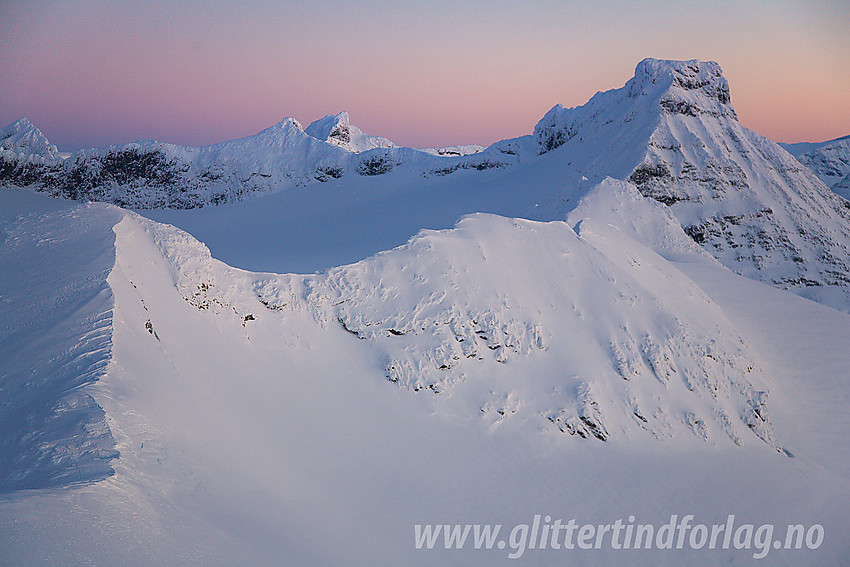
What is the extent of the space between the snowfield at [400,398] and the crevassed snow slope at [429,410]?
0.07 m

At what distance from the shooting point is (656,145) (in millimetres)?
50812

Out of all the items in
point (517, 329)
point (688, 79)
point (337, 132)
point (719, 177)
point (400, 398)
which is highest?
point (688, 79)

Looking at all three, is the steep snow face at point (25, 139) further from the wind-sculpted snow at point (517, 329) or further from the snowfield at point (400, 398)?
the wind-sculpted snow at point (517, 329)

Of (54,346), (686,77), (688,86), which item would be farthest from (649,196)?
(54,346)

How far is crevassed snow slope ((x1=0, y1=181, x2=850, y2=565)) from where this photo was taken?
9625 millimetres

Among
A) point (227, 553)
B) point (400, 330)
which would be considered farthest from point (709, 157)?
point (227, 553)

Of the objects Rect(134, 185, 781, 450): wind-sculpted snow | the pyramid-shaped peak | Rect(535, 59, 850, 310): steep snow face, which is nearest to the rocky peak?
the pyramid-shaped peak

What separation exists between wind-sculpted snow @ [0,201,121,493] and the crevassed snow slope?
13.3 inches

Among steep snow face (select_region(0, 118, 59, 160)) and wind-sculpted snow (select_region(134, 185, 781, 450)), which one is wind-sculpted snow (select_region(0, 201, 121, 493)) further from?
steep snow face (select_region(0, 118, 59, 160))

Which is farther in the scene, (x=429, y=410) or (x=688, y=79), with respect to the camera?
(x=688, y=79)

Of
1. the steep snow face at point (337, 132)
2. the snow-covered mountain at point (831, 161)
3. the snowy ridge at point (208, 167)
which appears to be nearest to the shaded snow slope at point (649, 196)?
the snowy ridge at point (208, 167)

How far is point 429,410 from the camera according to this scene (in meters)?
16.3

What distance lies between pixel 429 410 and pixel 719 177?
4800 centimetres

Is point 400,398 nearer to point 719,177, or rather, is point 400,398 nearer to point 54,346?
point 54,346
